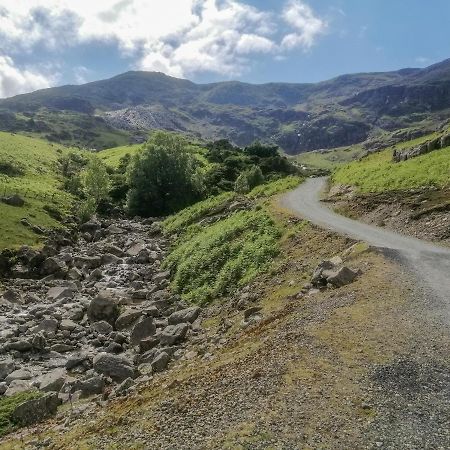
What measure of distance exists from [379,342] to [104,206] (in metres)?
90.6

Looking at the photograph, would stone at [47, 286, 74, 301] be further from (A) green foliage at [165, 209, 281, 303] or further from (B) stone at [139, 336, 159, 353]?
(B) stone at [139, 336, 159, 353]

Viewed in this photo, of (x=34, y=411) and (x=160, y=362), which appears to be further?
(x=160, y=362)

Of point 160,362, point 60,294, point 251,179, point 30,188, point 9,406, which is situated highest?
point 30,188

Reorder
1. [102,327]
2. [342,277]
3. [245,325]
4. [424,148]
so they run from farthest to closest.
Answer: [424,148] < [102,327] < [342,277] < [245,325]

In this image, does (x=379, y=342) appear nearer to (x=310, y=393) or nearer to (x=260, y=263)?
(x=310, y=393)

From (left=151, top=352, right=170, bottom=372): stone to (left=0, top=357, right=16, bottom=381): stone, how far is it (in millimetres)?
10391

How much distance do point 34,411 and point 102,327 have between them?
13797mm

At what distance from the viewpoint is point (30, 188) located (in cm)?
9519

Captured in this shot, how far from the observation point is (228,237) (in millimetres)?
49188

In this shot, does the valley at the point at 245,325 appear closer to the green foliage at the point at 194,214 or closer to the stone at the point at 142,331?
the stone at the point at 142,331

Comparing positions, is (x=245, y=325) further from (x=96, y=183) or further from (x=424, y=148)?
(x=96, y=183)

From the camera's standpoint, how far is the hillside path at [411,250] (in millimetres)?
25375

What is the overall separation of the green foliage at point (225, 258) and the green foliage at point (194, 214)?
18626 millimetres

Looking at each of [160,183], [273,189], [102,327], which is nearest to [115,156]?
[160,183]
